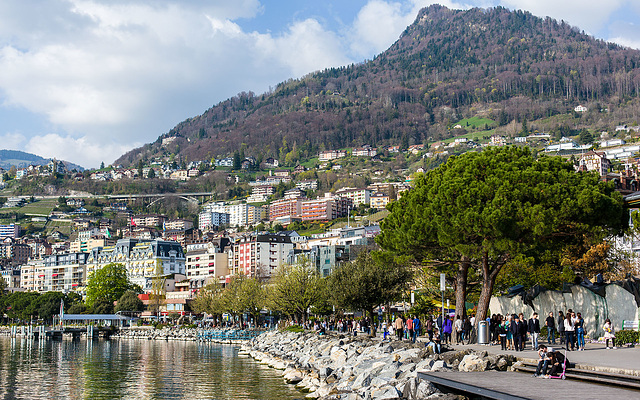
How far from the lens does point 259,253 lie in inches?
5748

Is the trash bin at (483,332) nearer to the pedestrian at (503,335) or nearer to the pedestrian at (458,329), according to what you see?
the pedestrian at (503,335)

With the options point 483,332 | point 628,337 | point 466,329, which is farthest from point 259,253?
point 628,337

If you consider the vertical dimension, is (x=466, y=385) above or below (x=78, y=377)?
above

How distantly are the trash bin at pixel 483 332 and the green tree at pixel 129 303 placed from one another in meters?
103

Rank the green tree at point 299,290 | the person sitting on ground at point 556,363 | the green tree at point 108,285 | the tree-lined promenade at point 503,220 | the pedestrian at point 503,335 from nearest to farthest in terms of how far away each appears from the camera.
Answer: the person sitting on ground at point 556,363, the pedestrian at point 503,335, the tree-lined promenade at point 503,220, the green tree at point 299,290, the green tree at point 108,285

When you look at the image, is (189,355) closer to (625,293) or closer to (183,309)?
(625,293)

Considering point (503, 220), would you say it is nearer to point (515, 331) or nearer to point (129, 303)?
point (515, 331)

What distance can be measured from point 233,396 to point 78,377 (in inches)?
601

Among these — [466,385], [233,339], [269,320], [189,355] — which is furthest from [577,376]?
[269,320]

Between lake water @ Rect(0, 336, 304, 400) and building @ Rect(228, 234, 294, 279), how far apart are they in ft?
286

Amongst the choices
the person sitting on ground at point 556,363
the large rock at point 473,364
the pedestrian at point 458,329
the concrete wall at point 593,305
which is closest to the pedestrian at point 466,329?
the pedestrian at point 458,329

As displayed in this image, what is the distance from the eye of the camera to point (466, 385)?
17406 millimetres

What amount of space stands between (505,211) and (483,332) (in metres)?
6.07

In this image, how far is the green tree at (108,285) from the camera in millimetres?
132125
